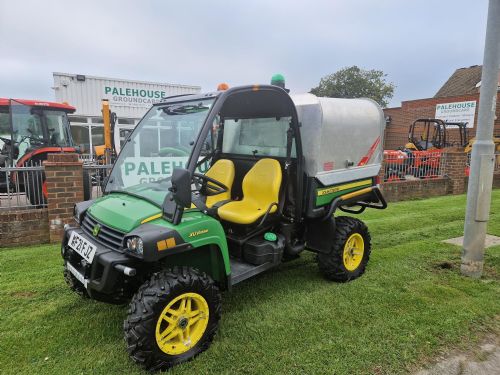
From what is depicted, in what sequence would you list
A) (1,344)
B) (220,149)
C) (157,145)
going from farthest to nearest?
(220,149) → (157,145) → (1,344)

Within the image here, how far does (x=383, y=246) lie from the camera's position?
5285 mm

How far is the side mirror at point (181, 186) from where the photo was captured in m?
2.44

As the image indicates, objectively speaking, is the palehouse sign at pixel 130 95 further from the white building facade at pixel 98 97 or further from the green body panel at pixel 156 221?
the green body panel at pixel 156 221

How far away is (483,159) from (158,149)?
3.53 m

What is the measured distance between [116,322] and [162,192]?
1269 mm

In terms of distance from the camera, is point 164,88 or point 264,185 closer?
point 264,185

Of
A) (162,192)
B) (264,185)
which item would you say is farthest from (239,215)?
(162,192)

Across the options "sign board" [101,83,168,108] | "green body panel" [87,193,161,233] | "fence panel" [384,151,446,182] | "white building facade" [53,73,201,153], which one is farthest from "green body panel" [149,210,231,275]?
"sign board" [101,83,168,108]

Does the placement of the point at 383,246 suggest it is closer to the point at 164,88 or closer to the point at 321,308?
the point at 321,308

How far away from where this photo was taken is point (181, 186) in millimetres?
2436

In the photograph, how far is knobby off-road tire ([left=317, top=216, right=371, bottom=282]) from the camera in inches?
153

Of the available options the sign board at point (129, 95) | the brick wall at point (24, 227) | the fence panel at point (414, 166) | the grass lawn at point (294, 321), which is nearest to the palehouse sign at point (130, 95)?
the sign board at point (129, 95)

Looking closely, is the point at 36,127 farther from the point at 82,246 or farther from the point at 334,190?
the point at 334,190

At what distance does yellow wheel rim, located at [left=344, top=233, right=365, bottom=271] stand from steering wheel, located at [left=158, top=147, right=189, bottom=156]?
7.23 feet
